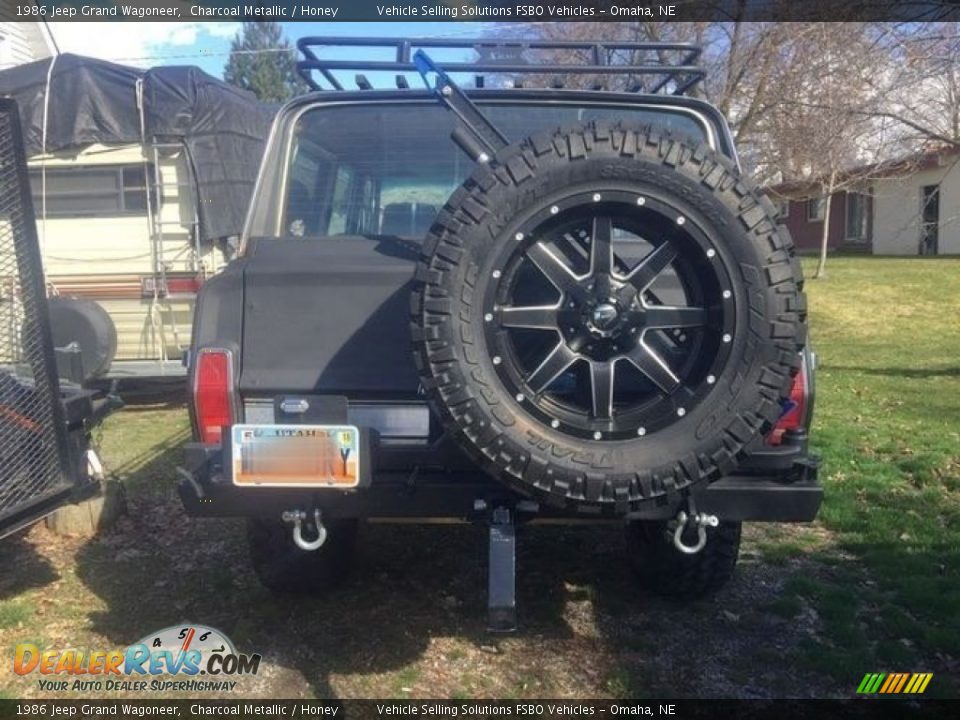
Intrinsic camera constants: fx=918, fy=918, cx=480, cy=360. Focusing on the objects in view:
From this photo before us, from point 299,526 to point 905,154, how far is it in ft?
47.1

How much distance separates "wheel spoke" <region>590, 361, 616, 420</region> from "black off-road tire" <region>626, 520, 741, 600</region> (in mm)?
1073

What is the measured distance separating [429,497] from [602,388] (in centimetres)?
69

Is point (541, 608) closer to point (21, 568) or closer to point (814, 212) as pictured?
point (21, 568)

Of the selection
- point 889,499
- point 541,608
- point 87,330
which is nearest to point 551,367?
point 541,608

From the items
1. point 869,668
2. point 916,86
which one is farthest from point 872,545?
point 916,86

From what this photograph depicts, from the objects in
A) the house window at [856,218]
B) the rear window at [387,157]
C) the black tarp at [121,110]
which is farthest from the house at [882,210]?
the rear window at [387,157]

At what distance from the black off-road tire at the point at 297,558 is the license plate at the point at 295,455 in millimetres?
930

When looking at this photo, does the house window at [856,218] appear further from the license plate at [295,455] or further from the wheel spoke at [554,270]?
the license plate at [295,455]

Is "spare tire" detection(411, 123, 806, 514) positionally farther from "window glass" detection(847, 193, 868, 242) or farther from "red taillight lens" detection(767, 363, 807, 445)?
"window glass" detection(847, 193, 868, 242)

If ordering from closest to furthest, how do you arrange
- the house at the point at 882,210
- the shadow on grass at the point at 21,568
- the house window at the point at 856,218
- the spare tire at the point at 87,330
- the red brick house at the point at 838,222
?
the shadow on grass at the point at 21,568, the spare tire at the point at 87,330, the house at the point at 882,210, the red brick house at the point at 838,222, the house window at the point at 856,218

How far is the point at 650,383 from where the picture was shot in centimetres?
297

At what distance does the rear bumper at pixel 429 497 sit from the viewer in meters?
2.98

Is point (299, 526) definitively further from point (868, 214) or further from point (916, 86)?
point (868, 214)

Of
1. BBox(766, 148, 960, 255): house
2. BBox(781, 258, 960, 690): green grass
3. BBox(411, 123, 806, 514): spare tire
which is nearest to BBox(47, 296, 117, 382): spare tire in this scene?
BBox(781, 258, 960, 690): green grass
